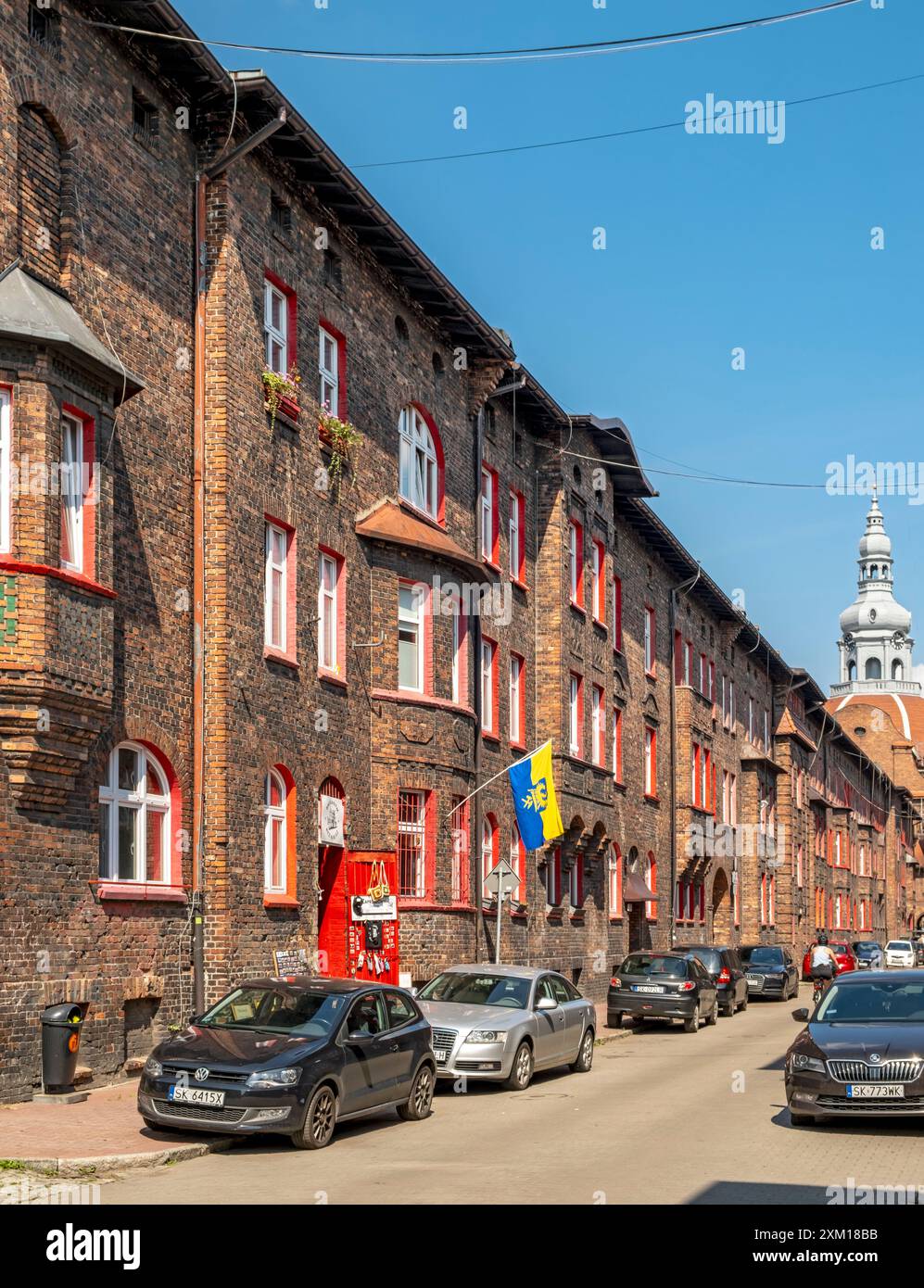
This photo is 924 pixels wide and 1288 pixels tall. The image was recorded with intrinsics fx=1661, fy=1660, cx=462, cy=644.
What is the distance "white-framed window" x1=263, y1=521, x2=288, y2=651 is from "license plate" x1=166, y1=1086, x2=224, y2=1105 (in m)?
9.58

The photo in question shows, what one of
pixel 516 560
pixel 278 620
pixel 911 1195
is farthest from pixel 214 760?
pixel 516 560

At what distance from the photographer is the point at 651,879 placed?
4547 cm

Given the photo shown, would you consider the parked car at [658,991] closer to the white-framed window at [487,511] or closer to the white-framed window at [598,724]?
the white-framed window at [598,724]

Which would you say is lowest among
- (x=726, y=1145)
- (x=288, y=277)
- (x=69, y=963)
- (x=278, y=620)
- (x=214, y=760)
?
(x=726, y=1145)

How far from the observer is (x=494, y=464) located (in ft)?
109

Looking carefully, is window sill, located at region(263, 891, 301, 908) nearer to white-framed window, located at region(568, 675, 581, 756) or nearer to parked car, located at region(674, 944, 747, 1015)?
parked car, located at region(674, 944, 747, 1015)

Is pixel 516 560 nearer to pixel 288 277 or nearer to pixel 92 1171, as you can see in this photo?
pixel 288 277

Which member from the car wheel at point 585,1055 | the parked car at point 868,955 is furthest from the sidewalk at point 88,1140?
the parked car at point 868,955

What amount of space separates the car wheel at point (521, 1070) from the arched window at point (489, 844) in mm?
10793

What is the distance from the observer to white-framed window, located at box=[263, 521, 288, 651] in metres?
22.9

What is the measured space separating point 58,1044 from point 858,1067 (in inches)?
306

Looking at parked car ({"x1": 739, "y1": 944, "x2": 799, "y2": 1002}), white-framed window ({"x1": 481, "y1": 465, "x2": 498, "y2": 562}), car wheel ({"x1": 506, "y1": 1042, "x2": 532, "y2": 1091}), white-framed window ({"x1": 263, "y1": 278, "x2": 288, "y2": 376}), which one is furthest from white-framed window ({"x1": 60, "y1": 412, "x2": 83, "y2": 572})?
parked car ({"x1": 739, "y1": 944, "x2": 799, "y2": 1002})

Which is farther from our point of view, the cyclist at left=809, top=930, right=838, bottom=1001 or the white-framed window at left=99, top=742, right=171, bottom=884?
the cyclist at left=809, top=930, right=838, bottom=1001

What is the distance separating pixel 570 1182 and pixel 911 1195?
240cm
